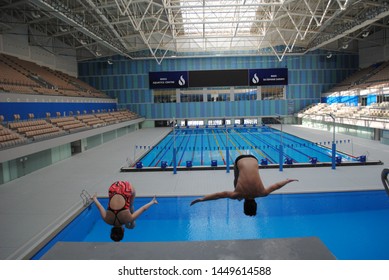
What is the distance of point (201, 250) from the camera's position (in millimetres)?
4320

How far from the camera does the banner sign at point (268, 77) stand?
3784cm

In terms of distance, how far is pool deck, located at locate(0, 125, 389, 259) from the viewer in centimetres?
759

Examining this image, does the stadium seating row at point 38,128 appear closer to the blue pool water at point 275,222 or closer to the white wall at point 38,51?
the blue pool water at point 275,222

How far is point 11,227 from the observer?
774 centimetres

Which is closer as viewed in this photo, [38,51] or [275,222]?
[275,222]

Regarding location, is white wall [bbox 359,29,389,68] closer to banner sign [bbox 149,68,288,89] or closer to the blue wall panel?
the blue wall panel

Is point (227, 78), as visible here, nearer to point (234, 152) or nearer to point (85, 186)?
point (234, 152)

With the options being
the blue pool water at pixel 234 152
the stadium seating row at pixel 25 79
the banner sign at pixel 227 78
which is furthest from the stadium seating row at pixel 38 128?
the banner sign at pixel 227 78

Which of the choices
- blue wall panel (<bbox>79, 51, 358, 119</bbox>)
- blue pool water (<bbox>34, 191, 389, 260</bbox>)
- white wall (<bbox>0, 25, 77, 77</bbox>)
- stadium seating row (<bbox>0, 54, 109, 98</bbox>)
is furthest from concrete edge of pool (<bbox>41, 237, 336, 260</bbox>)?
blue wall panel (<bbox>79, 51, 358, 119</bbox>)

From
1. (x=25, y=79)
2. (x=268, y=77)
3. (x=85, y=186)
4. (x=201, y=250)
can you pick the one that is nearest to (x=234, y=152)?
(x=85, y=186)

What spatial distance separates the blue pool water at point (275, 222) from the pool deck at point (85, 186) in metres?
0.48

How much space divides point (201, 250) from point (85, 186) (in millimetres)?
8797

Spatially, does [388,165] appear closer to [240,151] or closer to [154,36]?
[240,151]

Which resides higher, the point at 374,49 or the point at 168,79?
the point at 374,49
